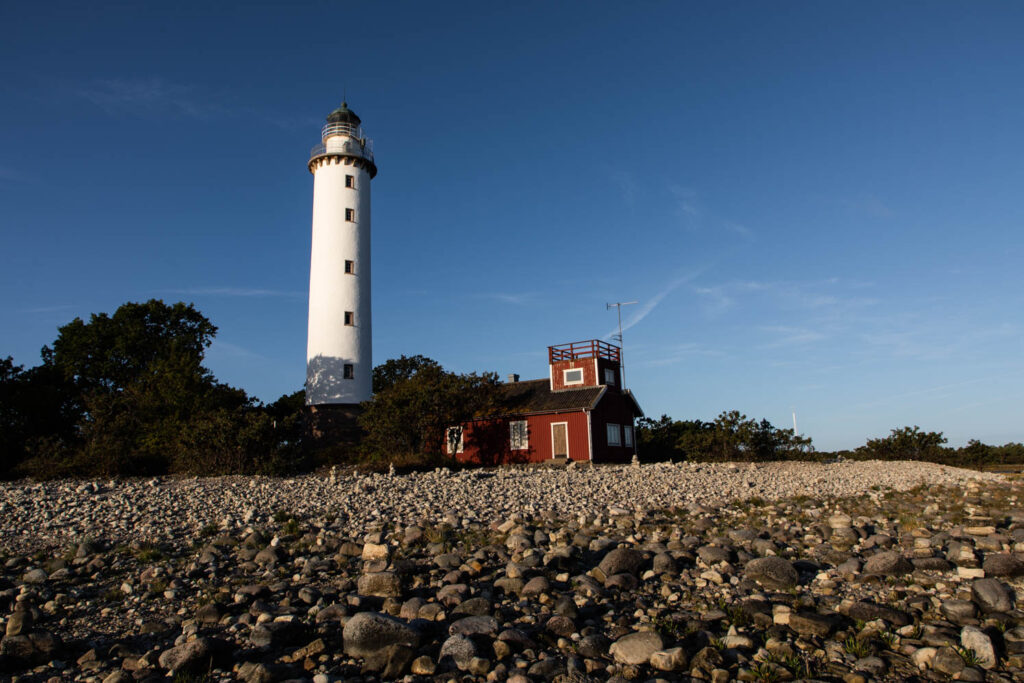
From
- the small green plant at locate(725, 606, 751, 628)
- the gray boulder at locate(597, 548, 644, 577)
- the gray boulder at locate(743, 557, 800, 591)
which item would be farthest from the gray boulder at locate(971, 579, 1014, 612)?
the gray boulder at locate(597, 548, 644, 577)

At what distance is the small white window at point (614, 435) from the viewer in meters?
30.3

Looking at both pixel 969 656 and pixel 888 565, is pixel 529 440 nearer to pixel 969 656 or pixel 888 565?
pixel 888 565

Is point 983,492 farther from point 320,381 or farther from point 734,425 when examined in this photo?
point 320,381

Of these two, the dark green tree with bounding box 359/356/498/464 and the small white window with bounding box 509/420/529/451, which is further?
the small white window with bounding box 509/420/529/451

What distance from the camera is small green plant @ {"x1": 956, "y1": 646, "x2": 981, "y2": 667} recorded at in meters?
6.50

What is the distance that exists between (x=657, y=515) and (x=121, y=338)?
30.8m

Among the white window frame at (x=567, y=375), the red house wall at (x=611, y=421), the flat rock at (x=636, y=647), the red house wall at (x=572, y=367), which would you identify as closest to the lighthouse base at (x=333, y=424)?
the red house wall at (x=572, y=367)

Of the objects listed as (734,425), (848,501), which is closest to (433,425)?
(734,425)

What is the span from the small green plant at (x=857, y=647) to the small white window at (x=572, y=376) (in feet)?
78.3

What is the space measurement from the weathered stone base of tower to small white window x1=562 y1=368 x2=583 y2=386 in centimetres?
937

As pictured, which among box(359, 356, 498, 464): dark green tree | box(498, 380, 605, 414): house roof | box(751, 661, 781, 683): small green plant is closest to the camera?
box(751, 661, 781, 683): small green plant

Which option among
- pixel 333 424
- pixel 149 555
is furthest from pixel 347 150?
pixel 149 555

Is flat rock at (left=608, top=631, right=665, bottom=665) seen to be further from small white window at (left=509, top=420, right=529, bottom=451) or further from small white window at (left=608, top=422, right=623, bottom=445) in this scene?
small white window at (left=608, top=422, right=623, bottom=445)

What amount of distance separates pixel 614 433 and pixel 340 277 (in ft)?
47.4
